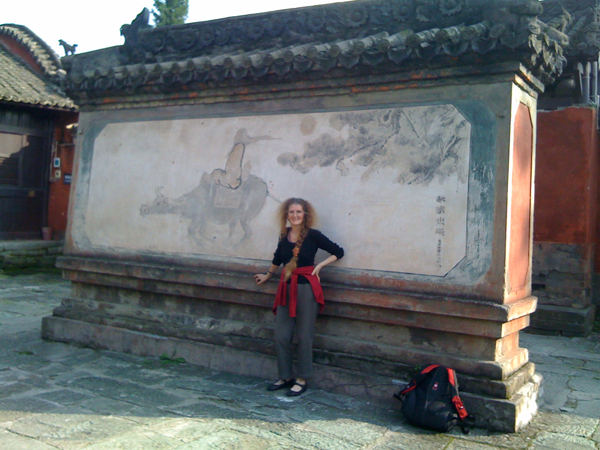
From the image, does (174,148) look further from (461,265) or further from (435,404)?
(435,404)

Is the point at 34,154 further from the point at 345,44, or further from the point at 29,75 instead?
the point at 345,44

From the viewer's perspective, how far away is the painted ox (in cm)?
579

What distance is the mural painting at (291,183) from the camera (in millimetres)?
4863

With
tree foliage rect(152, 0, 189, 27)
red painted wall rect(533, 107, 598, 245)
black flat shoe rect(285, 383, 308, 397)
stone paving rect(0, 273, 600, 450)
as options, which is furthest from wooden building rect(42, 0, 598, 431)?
tree foliage rect(152, 0, 189, 27)

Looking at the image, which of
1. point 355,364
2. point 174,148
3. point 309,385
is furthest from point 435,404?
point 174,148

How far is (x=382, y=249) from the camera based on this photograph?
5047mm

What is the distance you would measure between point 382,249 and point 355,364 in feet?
3.31

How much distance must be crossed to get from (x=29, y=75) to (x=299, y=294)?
1313cm

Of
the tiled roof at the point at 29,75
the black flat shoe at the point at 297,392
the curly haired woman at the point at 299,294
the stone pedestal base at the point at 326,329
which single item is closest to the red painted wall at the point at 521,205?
the stone pedestal base at the point at 326,329

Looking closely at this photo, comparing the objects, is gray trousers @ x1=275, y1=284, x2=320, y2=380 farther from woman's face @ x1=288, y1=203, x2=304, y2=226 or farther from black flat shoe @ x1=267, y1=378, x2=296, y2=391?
woman's face @ x1=288, y1=203, x2=304, y2=226

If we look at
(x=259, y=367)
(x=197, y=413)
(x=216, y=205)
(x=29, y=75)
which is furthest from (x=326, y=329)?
(x=29, y=75)

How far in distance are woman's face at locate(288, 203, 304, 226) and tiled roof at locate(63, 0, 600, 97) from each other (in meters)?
1.25

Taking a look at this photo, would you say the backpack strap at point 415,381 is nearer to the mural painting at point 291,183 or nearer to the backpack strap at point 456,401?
the backpack strap at point 456,401

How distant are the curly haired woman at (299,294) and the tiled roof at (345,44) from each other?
1.37 meters
